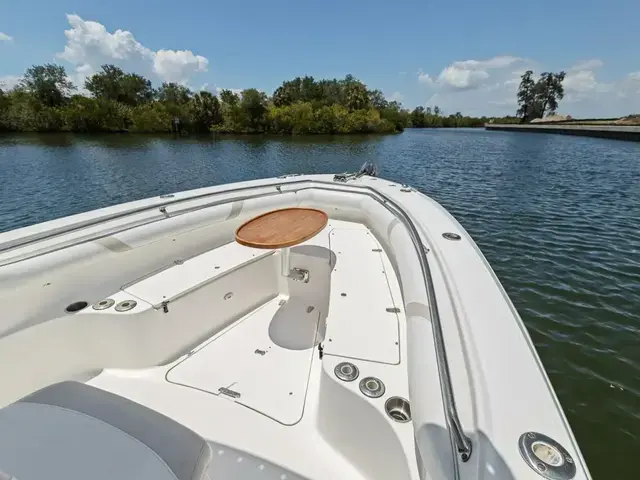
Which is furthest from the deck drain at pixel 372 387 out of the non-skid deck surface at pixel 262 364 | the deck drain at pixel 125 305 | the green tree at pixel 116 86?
the green tree at pixel 116 86

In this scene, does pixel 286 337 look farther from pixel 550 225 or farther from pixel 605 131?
pixel 605 131

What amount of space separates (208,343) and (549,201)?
7.68m

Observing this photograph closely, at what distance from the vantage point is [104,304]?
1.59 meters

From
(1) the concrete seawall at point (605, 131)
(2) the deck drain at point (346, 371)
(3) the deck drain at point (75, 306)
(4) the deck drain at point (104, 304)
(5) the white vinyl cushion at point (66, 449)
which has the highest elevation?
(1) the concrete seawall at point (605, 131)

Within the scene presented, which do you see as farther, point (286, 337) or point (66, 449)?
point (286, 337)

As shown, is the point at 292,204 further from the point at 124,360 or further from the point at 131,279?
the point at 124,360

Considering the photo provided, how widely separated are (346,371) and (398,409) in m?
0.22

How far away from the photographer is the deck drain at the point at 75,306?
154cm

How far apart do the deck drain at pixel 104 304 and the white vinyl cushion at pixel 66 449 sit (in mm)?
945

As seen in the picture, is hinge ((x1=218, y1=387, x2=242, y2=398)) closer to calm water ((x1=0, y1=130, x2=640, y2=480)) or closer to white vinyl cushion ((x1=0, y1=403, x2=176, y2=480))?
white vinyl cushion ((x1=0, y1=403, x2=176, y2=480))

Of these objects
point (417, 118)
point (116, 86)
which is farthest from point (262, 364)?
point (417, 118)

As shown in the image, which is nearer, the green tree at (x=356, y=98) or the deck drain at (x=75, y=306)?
the deck drain at (x=75, y=306)

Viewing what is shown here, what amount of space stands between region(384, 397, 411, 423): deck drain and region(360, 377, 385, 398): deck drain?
0.04 meters

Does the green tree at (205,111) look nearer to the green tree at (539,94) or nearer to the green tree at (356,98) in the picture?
the green tree at (356,98)
